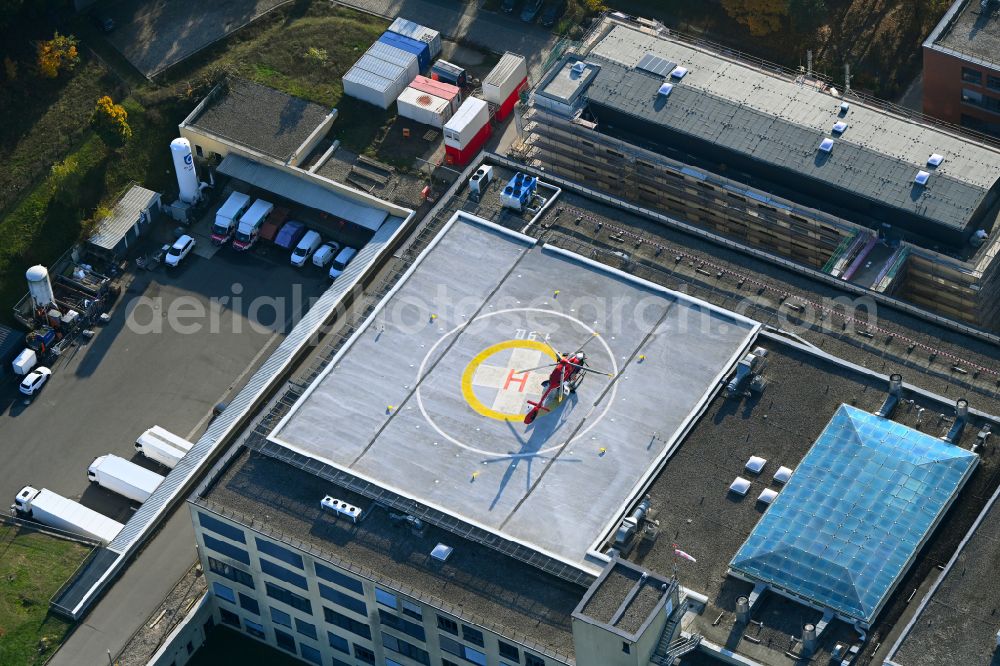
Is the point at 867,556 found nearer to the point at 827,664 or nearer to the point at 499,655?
the point at 827,664

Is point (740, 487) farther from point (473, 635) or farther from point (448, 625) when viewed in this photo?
point (448, 625)

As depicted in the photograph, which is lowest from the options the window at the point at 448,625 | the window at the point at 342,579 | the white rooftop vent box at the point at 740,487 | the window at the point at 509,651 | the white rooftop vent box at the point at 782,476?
the window at the point at 342,579

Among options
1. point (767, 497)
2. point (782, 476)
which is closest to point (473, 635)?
point (767, 497)

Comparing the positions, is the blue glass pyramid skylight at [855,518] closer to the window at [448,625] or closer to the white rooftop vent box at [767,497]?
the white rooftop vent box at [767,497]

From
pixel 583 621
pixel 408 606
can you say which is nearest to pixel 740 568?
pixel 583 621

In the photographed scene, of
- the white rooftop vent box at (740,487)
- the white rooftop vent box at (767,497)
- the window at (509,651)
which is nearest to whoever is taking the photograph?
the window at (509,651)

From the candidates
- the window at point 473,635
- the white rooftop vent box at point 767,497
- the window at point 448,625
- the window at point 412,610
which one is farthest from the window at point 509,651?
the white rooftop vent box at point 767,497
